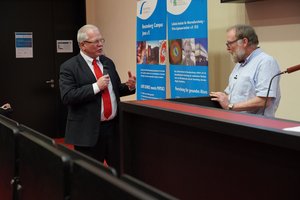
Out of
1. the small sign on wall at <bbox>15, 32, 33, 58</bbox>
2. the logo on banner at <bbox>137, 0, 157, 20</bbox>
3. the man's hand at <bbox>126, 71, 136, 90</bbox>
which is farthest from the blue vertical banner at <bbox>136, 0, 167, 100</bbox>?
the small sign on wall at <bbox>15, 32, 33, 58</bbox>

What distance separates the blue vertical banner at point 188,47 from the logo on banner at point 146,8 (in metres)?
0.28

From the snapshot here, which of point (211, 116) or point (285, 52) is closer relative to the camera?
point (211, 116)

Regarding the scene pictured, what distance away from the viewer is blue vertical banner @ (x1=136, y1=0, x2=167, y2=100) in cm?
466

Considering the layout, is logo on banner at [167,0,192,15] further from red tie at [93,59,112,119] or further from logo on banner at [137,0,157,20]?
red tie at [93,59,112,119]

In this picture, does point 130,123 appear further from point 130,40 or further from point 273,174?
point 130,40

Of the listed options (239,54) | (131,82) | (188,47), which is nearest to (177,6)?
(188,47)

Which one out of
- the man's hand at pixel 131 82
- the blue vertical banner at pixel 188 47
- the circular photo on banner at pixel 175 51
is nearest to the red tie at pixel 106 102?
the man's hand at pixel 131 82

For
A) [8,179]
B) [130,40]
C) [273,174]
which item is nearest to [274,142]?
[273,174]

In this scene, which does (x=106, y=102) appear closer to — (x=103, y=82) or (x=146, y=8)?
(x=103, y=82)

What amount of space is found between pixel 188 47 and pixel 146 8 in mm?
895

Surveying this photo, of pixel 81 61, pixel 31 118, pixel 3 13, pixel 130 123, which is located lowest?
pixel 31 118

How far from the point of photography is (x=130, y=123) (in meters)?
2.62

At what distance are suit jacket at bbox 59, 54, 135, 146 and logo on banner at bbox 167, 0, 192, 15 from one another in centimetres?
140

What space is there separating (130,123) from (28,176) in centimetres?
120
